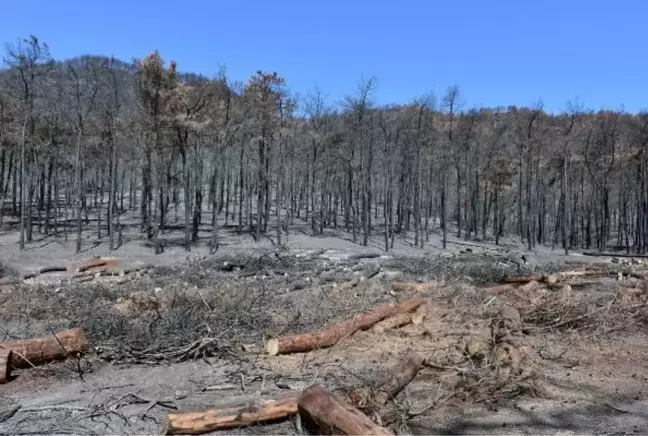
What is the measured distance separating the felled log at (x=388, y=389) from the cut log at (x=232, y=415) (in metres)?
0.65

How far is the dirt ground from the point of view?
588 cm

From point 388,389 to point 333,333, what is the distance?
2.59 meters

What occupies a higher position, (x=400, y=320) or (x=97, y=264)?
(x=400, y=320)

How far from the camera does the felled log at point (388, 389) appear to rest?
5.88 meters

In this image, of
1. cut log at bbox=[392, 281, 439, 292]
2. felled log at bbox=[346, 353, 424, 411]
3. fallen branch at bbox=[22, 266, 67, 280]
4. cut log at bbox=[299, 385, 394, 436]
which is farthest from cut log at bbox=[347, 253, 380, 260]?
cut log at bbox=[299, 385, 394, 436]

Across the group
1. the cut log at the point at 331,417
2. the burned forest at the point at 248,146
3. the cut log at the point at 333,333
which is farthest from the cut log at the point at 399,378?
the burned forest at the point at 248,146

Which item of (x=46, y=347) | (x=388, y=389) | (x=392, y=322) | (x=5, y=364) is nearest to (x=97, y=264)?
(x=46, y=347)

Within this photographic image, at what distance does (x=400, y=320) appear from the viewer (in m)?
10.3

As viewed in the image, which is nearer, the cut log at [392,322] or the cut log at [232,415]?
the cut log at [232,415]

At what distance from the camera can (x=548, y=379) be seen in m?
7.43

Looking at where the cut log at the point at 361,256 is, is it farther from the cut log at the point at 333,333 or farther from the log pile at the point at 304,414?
the log pile at the point at 304,414

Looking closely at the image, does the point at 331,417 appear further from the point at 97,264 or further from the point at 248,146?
the point at 248,146

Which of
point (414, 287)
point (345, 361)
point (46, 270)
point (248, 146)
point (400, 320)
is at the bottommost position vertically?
point (46, 270)

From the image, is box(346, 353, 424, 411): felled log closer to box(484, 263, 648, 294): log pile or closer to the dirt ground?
the dirt ground
